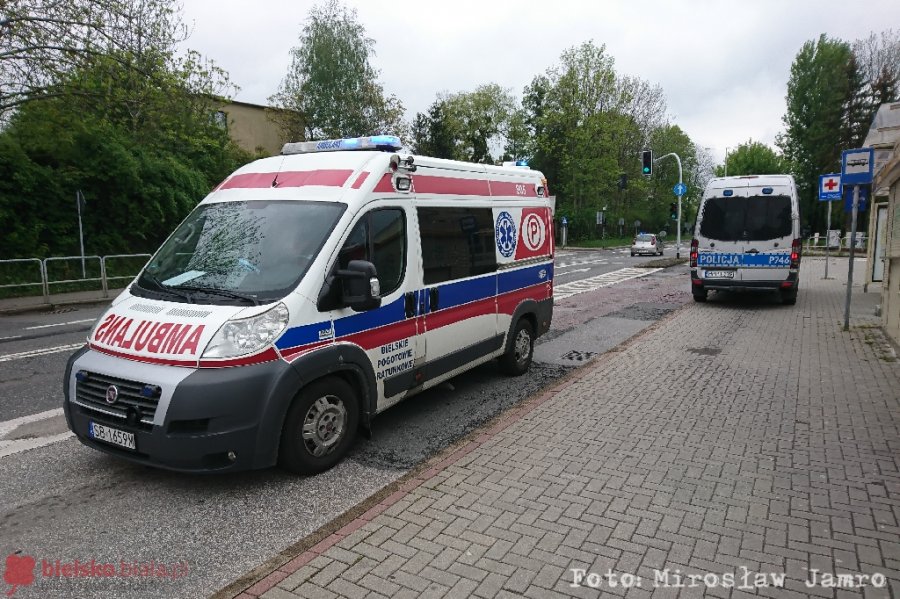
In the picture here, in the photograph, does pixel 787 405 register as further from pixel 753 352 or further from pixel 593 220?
pixel 593 220

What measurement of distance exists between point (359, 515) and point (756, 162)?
262ft

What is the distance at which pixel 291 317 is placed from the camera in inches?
164

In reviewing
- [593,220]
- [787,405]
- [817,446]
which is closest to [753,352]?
[787,405]

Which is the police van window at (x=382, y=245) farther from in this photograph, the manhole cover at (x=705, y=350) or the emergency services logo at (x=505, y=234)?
the manhole cover at (x=705, y=350)

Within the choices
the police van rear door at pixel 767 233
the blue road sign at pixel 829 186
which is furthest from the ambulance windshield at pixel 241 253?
the blue road sign at pixel 829 186

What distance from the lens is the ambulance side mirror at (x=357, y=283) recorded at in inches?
174

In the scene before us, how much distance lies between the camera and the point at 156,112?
52.3 ft

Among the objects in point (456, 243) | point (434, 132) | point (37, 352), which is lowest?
point (37, 352)

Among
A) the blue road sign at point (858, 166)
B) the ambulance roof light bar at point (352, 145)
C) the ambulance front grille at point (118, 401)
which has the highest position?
the blue road sign at point (858, 166)

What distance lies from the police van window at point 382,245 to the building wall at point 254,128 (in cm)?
3375

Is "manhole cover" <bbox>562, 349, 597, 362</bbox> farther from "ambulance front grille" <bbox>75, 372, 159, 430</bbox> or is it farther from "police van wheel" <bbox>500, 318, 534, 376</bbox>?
"ambulance front grille" <bbox>75, 372, 159, 430</bbox>

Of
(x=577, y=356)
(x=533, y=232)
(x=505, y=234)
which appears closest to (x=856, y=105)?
(x=577, y=356)

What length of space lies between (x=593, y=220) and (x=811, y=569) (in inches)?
2185

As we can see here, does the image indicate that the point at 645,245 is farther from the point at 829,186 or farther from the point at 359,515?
the point at 359,515
